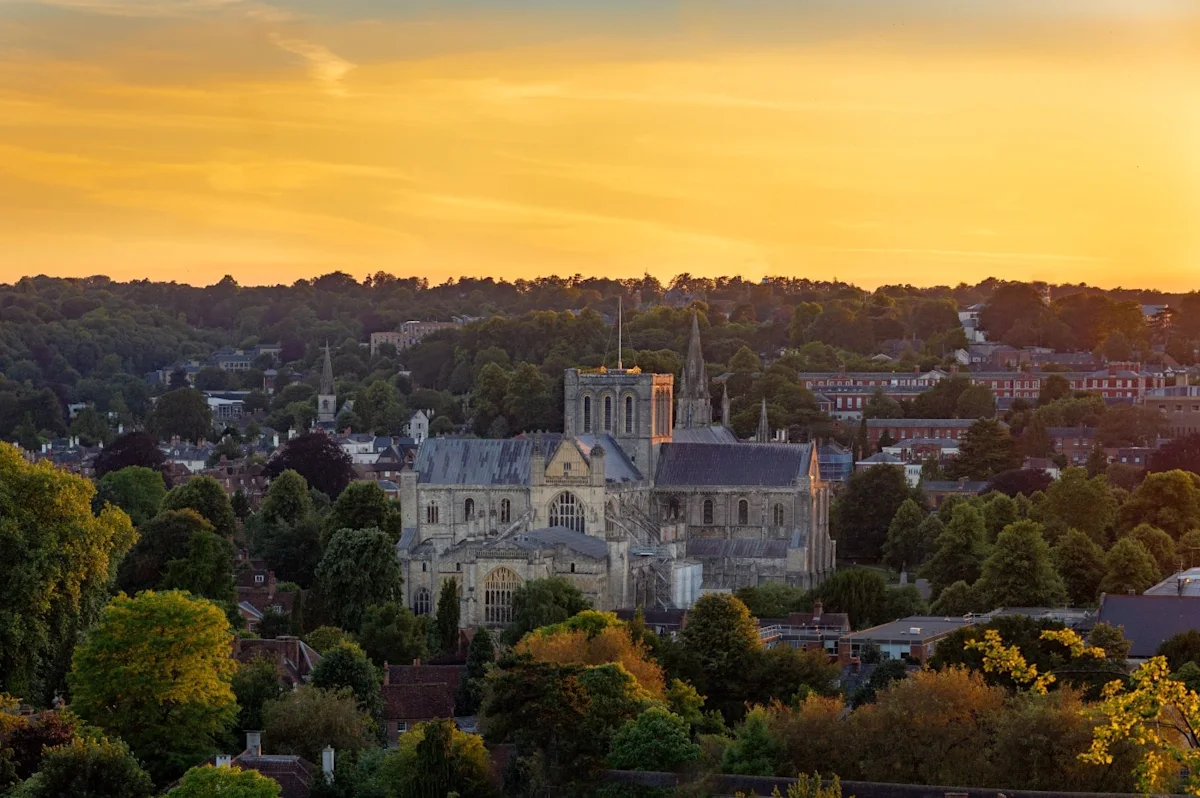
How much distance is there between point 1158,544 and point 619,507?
52.7ft

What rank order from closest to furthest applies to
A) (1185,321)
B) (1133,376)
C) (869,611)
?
1. (869,611)
2. (1133,376)
3. (1185,321)

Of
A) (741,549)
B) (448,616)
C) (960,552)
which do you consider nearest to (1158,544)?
(960,552)

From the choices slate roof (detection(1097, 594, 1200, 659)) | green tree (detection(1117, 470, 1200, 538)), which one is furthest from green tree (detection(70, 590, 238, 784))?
green tree (detection(1117, 470, 1200, 538))

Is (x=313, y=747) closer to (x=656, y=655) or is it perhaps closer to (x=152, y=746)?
(x=152, y=746)

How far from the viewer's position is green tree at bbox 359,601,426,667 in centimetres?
6106

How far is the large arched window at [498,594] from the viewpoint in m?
68.5

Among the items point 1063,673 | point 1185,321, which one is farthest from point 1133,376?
point 1063,673

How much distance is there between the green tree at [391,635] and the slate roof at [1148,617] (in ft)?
51.9

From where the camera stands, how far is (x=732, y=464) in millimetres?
75562

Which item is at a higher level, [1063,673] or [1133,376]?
[1133,376]

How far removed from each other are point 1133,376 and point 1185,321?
3139 cm

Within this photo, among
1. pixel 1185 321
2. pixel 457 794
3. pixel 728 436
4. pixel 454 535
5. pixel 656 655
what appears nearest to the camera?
pixel 457 794

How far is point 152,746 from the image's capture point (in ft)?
156

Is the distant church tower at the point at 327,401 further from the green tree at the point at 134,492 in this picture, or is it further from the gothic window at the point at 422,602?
the gothic window at the point at 422,602
